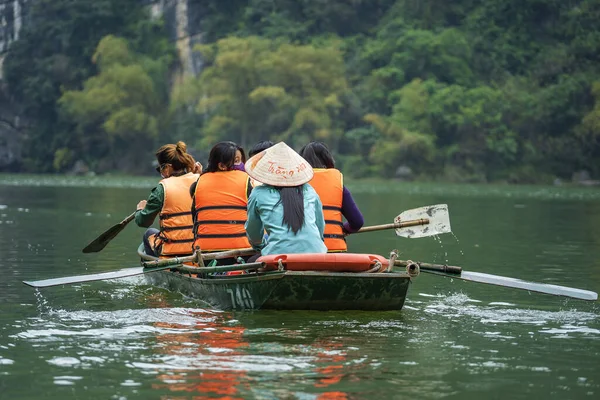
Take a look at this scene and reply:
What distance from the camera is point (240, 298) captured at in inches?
360

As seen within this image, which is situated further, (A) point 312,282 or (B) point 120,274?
(B) point 120,274

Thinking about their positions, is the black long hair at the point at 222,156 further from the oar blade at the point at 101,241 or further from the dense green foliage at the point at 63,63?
the dense green foliage at the point at 63,63

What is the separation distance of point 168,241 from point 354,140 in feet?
157

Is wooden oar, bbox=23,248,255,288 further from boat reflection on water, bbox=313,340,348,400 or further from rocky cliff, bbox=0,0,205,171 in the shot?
rocky cliff, bbox=0,0,205,171

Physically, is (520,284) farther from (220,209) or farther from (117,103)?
(117,103)

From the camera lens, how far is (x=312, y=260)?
343 inches

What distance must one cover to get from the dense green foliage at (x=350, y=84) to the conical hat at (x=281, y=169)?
4513 centimetres

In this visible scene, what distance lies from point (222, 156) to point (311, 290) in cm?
159

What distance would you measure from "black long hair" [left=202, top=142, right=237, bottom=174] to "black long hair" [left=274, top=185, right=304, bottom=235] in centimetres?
98

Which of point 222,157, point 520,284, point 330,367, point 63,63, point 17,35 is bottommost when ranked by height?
point 330,367

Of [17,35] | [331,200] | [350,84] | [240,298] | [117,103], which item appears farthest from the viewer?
[17,35]

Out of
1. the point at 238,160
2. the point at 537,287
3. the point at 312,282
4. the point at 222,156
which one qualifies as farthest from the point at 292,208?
the point at 537,287

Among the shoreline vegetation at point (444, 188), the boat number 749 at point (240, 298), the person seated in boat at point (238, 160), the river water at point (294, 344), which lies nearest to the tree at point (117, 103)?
the shoreline vegetation at point (444, 188)

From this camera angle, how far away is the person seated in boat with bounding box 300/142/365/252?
31.2ft
